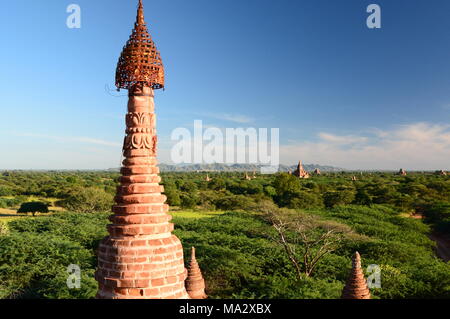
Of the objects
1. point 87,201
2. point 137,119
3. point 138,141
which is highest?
point 137,119

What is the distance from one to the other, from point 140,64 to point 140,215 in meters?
2.52

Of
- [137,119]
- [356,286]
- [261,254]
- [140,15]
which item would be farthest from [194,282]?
[261,254]

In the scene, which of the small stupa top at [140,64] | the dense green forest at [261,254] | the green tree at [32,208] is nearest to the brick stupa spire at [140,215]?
the small stupa top at [140,64]

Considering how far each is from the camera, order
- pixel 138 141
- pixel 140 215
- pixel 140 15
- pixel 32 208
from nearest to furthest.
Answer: pixel 140 215 → pixel 138 141 → pixel 140 15 → pixel 32 208

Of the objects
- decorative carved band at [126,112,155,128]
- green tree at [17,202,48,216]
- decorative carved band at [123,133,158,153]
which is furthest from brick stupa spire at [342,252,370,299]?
green tree at [17,202,48,216]

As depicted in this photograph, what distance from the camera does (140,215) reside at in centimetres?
552

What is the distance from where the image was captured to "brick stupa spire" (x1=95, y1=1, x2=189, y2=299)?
5297 millimetres

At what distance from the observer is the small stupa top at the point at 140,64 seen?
232 inches

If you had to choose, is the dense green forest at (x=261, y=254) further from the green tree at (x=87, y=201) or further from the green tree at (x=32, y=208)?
the green tree at (x=32, y=208)

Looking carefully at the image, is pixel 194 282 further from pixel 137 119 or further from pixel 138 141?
pixel 137 119

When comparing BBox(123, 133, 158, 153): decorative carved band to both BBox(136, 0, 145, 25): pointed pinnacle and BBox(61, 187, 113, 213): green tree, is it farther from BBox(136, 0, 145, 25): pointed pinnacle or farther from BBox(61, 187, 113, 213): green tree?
BBox(61, 187, 113, 213): green tree

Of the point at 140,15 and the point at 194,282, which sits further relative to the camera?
the point at 194,282
